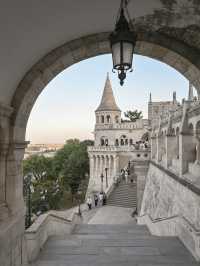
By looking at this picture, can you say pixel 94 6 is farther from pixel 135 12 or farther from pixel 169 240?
pixel 169 240

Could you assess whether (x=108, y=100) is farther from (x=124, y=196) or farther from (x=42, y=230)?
(x=42, y=230)

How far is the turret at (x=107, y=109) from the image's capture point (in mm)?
49816

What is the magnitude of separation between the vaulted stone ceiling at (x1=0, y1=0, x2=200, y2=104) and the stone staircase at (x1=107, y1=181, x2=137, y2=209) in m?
19.5

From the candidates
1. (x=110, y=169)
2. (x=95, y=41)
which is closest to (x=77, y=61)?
(x=95, y=41)

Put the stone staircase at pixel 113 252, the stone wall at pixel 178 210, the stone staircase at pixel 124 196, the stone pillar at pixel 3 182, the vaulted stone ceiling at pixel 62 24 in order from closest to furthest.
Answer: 1. the vaulted stone ceiling at pixel 62 24
2. the stone pillar at pixel 3 182
3. the stone staircase at pixel 113 252
4. the stone wall at pixel 178 210
5. the stone staircase at pixel 124 196

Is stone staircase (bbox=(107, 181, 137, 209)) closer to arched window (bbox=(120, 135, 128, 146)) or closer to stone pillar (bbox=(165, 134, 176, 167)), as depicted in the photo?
stone pillar (bbox=(165, 134, 176, 167))

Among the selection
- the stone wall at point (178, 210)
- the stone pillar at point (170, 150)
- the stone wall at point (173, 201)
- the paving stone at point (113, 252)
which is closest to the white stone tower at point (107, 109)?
the stone wall at point (173, 201)

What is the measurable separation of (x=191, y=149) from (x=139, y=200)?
36.2 feet

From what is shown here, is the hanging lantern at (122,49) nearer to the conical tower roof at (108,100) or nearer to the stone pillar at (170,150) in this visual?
the stone pillar at (170,150)

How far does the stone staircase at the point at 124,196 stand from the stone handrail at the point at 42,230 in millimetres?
13577

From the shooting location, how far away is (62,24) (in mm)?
4238

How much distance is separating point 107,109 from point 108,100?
1.66m

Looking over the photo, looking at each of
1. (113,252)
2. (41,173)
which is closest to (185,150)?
(113,252)

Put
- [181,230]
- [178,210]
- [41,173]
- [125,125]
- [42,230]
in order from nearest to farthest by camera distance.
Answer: [42,230]
[181,230]
[178,210]
[41,173]
[125,125]
